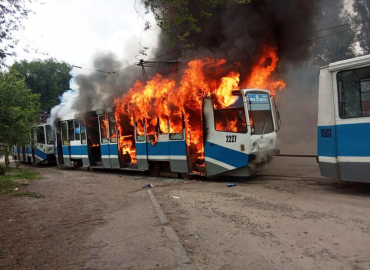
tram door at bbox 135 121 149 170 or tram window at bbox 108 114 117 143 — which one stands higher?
tram window at bbox 108 114 117 143

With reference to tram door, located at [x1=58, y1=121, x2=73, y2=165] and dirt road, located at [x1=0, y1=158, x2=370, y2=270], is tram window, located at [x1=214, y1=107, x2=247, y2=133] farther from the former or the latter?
tram door, located at [x1=58, y1=121, x2=73, y2=165]

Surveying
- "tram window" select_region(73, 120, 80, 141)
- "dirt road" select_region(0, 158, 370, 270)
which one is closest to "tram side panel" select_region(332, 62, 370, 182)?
"dirt road" select_region(0, 158, 370, 270)

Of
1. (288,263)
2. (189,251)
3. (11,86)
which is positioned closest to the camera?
(288,263)

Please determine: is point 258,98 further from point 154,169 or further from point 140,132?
point 154,169

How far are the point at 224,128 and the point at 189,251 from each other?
18.7 ft

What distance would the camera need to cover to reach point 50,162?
69.1 feet

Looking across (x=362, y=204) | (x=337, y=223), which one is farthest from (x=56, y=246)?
(x=362, y=204)

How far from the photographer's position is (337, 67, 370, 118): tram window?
21.5ft

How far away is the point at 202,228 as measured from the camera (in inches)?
202

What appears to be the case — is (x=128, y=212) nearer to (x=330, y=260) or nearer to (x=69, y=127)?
(x=330, y=260)

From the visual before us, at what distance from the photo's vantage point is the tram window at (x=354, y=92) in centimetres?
657

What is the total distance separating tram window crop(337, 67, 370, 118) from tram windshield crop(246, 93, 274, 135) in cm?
267

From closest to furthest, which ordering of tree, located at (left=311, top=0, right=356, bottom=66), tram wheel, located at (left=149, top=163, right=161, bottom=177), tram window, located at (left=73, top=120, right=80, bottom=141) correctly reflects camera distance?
1. tram wheel, located at (left=149, top=163, right=161, bottom=177)
2. tram window, located at (left=73, top=120, right=80, bottom=141)
3. tree, located at (left=311, top=0, right=356, bottom=66)

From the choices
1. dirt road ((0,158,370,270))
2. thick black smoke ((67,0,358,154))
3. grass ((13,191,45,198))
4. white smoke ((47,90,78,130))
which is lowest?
dirt road ((0,158,370,270))
